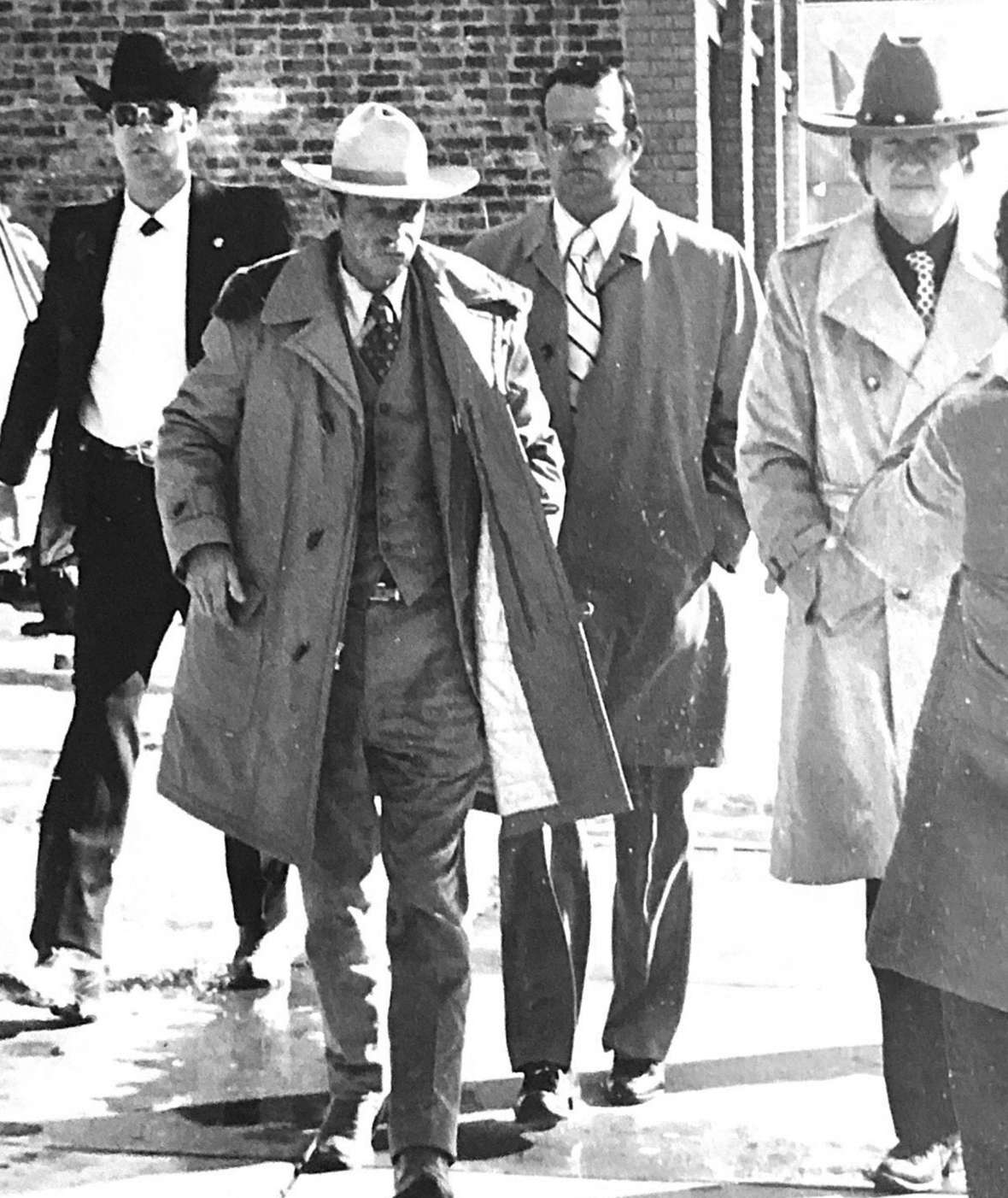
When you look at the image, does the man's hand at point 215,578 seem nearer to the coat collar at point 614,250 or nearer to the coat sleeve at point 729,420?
the coat collar at point 614,250

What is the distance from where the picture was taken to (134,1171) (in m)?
5.61

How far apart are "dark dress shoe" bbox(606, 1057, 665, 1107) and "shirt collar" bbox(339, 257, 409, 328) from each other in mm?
1806

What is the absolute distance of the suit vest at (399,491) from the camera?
5320 millimetres

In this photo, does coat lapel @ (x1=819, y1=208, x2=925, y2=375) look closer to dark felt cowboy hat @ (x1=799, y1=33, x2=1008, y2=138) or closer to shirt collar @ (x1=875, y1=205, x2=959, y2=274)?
shirt collar @ (x1=875, y1=205, x2=959, y2=274)

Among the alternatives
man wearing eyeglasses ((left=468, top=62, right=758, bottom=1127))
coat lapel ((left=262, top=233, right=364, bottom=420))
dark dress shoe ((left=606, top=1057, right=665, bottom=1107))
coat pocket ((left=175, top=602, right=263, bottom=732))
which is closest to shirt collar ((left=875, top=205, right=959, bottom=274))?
man wearing eyeglasses ((left=468, top=62, right=758, bottom=1127))

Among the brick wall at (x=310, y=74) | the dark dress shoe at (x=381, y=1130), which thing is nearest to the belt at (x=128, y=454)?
the dark dress shoe at (x=381, y=1130)

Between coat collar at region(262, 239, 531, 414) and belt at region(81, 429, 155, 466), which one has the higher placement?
coat collar at region(262, 239, 531, 414)

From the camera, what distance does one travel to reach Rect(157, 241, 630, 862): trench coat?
5.29m

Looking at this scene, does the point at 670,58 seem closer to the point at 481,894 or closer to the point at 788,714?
the point at 481,894

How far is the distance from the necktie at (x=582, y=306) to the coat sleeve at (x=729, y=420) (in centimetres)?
30

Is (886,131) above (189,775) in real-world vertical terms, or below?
above

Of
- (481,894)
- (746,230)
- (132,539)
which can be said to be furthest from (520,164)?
(132,539)

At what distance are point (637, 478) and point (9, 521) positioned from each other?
222 inches

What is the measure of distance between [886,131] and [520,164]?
9.74 meters
